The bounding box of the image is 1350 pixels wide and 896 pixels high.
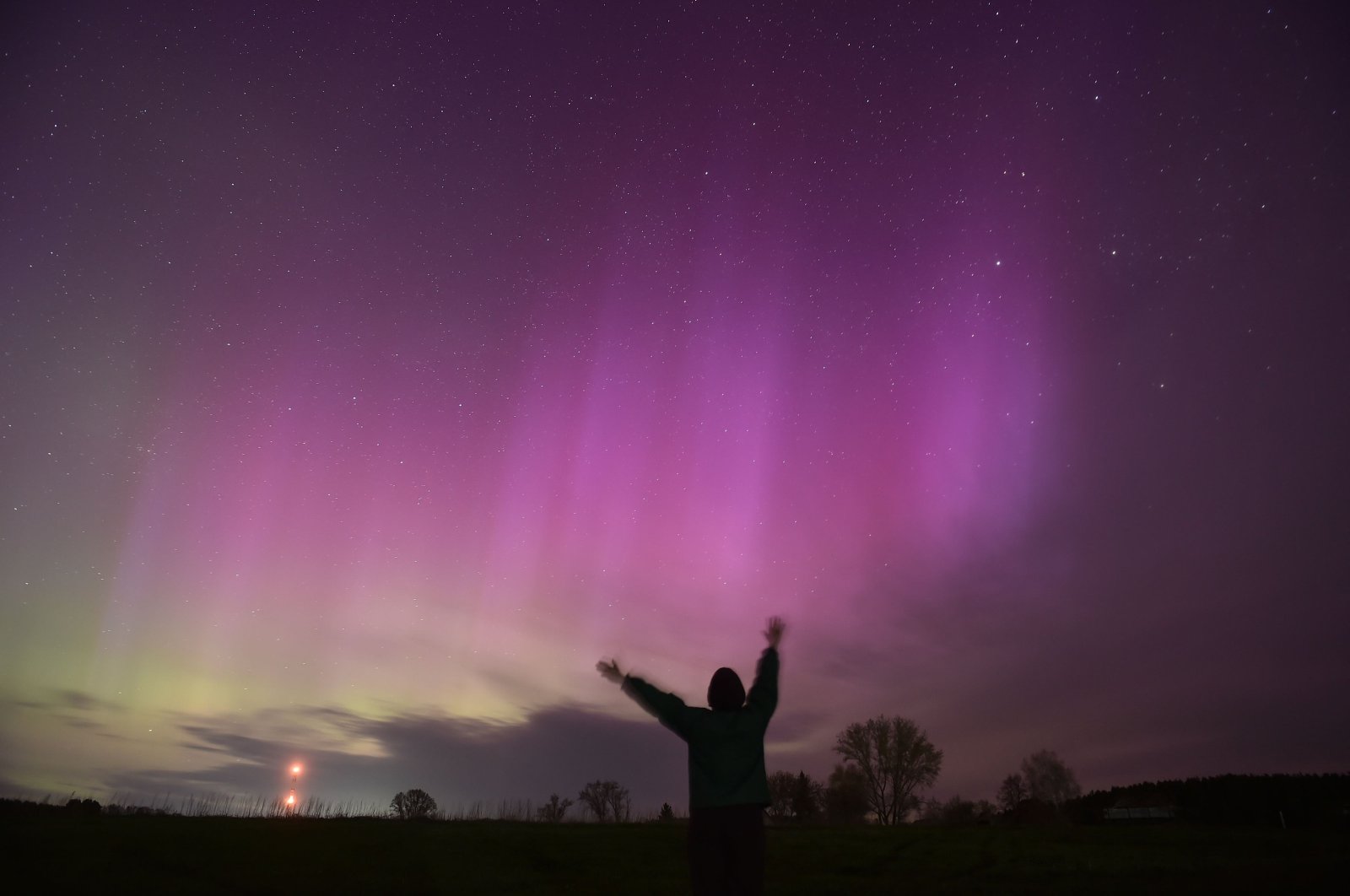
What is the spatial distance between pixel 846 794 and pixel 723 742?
85.9 metres

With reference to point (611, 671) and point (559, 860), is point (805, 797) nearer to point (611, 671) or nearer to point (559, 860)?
point (559, 860)

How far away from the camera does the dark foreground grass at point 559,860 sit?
1773 centimetres

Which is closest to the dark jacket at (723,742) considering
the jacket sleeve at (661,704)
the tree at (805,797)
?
the jacket sleeve at (661,704)

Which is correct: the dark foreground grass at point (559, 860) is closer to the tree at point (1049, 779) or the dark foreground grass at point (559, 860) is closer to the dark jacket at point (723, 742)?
the dark jacket at point (723, 742)

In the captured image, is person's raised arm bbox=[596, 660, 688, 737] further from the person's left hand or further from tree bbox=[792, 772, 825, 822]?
A: tree bbox=[792, 772, 825, 822]

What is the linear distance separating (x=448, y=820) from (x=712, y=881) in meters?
29.1

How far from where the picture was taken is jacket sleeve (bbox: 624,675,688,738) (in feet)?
24.7

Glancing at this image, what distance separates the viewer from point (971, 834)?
3444 centimetres

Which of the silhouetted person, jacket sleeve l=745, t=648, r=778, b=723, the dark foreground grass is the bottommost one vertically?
the dark foreground grass

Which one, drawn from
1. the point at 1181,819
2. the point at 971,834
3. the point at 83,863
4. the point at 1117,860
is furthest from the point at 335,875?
the point at 1181,819

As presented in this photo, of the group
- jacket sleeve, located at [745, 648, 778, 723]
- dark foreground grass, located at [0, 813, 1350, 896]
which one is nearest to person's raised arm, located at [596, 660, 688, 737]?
jacket sleeve, located at [745, 648, 778, 723]

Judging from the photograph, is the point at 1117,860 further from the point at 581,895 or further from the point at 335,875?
the point at 335,875

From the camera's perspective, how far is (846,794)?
83.4 meters

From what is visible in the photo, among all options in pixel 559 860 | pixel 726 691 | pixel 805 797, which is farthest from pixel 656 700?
pixel 805 797
